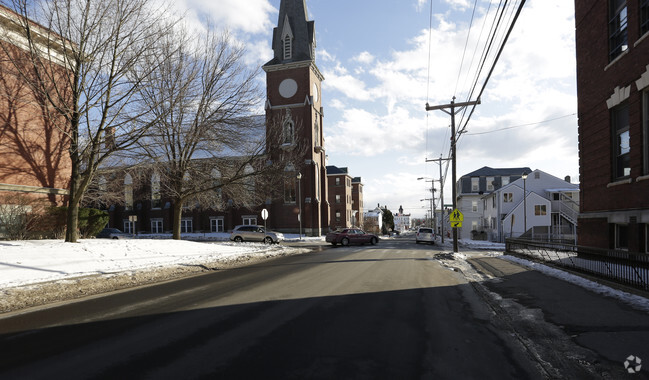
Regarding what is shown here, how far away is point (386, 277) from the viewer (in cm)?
1158

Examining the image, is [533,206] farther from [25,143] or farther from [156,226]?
[156,226]

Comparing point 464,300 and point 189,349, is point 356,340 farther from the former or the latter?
point 464,300

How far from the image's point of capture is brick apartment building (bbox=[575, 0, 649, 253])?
36.2ft

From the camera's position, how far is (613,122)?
1284 cm

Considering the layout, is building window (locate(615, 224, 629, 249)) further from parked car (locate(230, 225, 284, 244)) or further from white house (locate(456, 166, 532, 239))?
white house (locate(456, 166, 532, 239))

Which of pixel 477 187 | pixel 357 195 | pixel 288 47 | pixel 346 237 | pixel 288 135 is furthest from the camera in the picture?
pixel 357 195

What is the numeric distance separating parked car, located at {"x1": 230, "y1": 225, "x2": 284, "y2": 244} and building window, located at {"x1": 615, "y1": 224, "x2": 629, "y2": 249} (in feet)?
81.6

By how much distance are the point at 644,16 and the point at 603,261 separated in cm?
733

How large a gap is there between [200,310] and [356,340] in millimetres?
3273

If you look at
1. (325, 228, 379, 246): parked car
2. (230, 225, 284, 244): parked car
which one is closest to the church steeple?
(230, 225, 284, 244): parked car

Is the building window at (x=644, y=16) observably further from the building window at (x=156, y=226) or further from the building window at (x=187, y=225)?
the building window at (x=156, y=226)

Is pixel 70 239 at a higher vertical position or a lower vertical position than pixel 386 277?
higher

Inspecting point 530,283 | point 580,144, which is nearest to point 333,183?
point 580,144

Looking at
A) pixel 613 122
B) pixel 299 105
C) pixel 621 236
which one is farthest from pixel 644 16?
pixel 299 105
